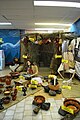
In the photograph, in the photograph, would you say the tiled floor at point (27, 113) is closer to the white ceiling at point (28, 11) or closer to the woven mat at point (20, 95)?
the woven mat at point (20, 95)

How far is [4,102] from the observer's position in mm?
3186

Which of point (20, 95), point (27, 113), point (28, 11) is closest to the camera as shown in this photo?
point (27, 113)

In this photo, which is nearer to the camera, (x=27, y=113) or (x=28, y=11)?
(x=27, y=113)

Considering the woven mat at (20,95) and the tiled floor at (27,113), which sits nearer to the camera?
the tiled floor at (27,113)

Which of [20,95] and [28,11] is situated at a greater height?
[28,11]

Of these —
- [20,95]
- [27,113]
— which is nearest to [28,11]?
[20,95]

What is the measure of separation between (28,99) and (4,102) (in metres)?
0.54

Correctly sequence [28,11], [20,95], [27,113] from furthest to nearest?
[28,11], [20,95], [27,113]

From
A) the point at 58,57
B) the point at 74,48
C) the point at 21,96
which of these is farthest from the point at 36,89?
the point at 74,48

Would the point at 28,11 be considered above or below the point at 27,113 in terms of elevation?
above

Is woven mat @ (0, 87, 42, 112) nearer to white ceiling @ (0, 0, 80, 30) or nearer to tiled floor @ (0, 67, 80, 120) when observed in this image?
tiled floor @ (0, 67, 80, 120)

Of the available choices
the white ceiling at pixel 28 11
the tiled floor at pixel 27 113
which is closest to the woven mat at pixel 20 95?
the tiled floor at pixel 27 113

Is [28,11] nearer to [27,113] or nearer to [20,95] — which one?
[20,95]

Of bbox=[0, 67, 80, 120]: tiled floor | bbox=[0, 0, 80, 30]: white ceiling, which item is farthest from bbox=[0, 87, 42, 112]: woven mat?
bbox=[0, 0, 80, 30]: white ceiling
